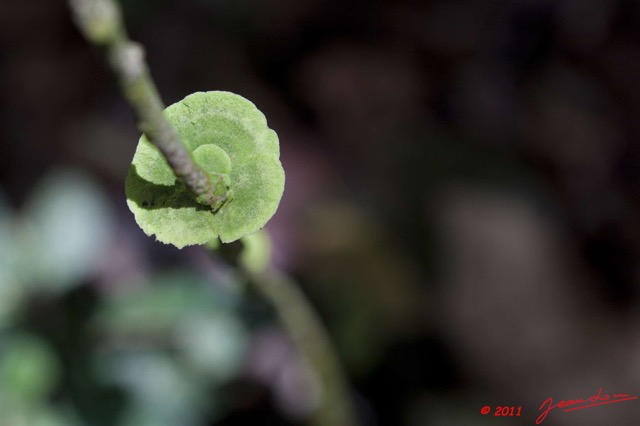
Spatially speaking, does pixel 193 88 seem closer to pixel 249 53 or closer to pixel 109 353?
pixel 249 53

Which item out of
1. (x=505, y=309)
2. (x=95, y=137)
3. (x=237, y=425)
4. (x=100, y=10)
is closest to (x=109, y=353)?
(x=237, y=425)

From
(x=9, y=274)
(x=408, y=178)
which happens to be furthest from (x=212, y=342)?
(x=408, y=178)

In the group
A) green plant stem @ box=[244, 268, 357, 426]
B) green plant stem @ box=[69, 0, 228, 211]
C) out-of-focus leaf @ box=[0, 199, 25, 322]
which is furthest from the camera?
out-of-focus leaf @ box=[0, 199, 25, 322]

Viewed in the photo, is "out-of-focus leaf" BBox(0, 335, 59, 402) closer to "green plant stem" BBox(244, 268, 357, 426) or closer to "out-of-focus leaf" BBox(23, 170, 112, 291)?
"out-of-focus leaf" BBox(23, 170, 112, 291)

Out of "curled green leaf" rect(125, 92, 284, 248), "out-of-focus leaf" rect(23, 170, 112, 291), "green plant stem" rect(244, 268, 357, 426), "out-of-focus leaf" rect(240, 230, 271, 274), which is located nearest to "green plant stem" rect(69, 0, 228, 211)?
"curled green leaf" rect(125, 92, 284, 248)

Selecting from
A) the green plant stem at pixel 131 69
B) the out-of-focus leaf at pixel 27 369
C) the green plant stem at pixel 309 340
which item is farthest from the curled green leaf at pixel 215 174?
the out-of-focus leaf at pixel 27 369

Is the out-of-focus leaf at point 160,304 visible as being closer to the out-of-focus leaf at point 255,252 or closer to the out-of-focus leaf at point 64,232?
the out-of-focus leaf at point 64,232
